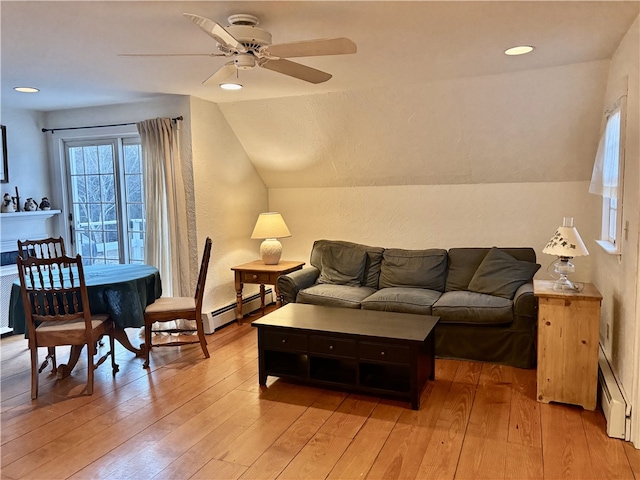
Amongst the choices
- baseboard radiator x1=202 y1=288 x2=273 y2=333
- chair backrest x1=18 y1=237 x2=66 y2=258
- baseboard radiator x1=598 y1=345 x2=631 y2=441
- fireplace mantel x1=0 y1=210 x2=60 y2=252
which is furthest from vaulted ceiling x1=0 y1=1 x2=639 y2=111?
baseboard radiator x1=202 y1=288 x2=273 y2=333

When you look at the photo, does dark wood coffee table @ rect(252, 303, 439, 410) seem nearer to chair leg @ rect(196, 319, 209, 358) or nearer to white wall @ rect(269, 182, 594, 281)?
chair leg @ rect(196, 319, 209, 358)

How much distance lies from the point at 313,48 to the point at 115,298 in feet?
7.86

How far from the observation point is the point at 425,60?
3.28 meters

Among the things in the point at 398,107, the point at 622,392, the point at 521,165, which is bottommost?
the point at 622,392

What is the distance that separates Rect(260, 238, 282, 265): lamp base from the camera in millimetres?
5031

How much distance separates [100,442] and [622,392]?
2952 millimetres

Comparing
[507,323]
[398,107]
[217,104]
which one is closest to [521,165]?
[398,107]

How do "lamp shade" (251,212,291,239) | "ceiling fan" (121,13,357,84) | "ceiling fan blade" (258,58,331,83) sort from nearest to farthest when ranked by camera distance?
1. "ceiling fan" (121,13,357,84)
2. "ceiling fan blade" (258,58,331,83)
3. "lamp shade" (251,212,291,239)

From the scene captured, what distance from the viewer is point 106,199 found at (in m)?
5.23

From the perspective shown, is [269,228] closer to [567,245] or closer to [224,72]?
→ [224,72]

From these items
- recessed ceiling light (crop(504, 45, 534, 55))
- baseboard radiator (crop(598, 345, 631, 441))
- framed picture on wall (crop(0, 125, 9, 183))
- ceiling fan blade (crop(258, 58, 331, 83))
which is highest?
recessed ceiling light (crop(504, 45, 534, 55))

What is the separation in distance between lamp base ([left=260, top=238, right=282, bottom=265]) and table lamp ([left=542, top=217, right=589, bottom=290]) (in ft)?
8.91

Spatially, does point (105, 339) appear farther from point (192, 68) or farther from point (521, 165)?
point (521, 165)

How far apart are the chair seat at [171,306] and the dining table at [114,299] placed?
0.06 m
